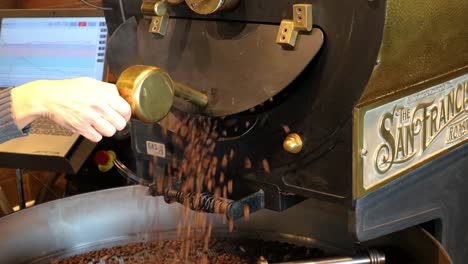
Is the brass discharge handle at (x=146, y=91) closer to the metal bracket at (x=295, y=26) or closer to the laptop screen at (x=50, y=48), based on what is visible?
the metal bracket at (x=295, y=26)

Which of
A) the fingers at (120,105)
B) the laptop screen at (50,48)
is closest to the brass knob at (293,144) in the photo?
the fingers at (120,105)

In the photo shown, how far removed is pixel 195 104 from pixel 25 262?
616 millimetres

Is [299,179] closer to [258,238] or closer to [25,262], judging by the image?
[258,238]

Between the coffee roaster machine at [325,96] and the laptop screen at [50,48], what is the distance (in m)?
0.95

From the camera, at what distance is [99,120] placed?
829 millimetres

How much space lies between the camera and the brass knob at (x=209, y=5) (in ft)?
2.83

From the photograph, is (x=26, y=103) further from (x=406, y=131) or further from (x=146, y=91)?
(x=406, y=131)

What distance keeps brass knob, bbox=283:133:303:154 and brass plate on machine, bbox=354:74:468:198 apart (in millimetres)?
96

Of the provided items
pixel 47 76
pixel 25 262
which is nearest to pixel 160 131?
pixel 25 262

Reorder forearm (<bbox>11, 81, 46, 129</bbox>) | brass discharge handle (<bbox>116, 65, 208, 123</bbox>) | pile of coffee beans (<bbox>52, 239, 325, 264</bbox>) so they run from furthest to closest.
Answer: pile of coffee beans (<bbox>52, 239, 325, 264</bbox>) < forearm (<bbox>11, 81, 46, 129</bbox>) < brass discharge handle (<bbox>116, 65, 208, 123</bbox>)

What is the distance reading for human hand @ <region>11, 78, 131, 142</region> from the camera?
81 centimetres

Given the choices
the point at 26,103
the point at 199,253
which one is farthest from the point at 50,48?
the point at 26,103

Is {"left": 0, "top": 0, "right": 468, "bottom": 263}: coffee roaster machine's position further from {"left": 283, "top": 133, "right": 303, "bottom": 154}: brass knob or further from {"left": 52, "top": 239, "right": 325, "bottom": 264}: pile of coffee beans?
{"left": 52, "top": 239, "right": 325, "bottom": 264}: pile of coffee beans

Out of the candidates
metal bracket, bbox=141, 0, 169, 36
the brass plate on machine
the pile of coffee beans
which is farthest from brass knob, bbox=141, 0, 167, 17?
the pile of coffee beans
